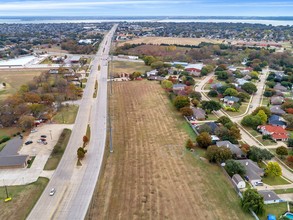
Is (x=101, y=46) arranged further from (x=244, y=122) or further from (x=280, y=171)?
(x=280, y=171)

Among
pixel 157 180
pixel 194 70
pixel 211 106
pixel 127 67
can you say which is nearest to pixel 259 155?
pixel 157 180

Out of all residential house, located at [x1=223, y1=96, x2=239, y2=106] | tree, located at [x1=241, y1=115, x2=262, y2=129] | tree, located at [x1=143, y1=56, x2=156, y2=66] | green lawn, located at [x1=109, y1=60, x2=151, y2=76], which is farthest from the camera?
tree, located at [x1=143, y1=56, x2=156, y2=66]

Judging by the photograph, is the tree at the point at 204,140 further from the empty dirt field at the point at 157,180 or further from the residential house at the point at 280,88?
the residential house at the point at 280,88

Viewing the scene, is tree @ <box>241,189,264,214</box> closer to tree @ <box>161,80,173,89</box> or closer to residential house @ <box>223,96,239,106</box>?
residential house @ <box>223,96,239,106</box>

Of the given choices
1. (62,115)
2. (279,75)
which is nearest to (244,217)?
(62,115)

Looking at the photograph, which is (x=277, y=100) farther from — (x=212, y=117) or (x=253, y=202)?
(x=253, y=202)

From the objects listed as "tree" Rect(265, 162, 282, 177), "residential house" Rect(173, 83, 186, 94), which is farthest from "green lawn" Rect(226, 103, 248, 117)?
"tree" Rect(265, 162, 282, 177)

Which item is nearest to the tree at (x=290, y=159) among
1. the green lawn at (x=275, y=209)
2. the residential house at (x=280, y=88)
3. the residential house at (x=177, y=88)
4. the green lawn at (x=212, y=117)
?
the green lawn at (x=275, y=209)
